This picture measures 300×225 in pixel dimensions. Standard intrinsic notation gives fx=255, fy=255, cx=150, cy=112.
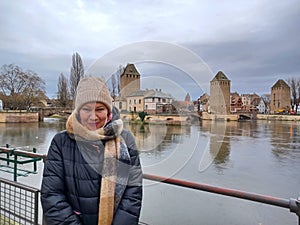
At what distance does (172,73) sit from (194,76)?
16 cm

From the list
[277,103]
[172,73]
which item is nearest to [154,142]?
[172,73]

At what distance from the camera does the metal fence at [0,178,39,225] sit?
1813 millimetres

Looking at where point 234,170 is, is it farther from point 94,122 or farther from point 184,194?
point 94,122

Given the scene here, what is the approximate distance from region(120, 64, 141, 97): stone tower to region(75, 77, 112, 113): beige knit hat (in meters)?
0.49

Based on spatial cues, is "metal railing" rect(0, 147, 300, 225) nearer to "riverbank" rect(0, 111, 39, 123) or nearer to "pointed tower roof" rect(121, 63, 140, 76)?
"pointed tower roof" rect(121, 63, 140, 76)

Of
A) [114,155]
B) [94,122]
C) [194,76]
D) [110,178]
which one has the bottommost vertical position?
[110,178]

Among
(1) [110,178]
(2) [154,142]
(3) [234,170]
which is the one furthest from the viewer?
(3) [234,170]

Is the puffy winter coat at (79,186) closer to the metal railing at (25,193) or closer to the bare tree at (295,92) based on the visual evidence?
the metal railing at (25,193)

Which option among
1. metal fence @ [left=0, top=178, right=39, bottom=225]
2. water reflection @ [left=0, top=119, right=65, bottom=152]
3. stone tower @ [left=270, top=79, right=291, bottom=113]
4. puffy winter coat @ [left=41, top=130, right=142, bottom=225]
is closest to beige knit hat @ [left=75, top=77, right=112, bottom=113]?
puffy winter coat @ [left=41, top=130, right=142, bottom=225]

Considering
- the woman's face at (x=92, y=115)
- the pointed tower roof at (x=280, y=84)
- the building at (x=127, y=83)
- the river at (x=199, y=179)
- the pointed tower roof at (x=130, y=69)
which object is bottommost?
the river at (x=199, y=179)

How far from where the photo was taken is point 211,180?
8.45 m

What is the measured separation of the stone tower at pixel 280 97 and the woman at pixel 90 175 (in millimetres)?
68205

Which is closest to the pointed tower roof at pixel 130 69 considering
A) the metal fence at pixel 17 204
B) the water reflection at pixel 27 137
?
the metal fence at pixel 17 204

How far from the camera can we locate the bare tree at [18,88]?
125 ft
